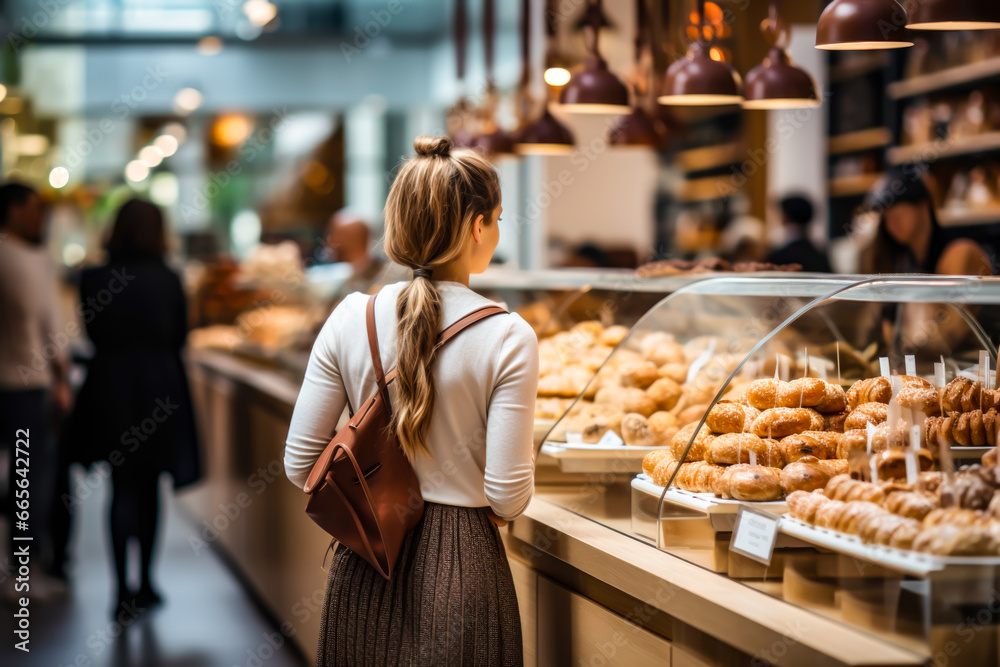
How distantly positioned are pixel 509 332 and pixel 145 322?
323 centimetres

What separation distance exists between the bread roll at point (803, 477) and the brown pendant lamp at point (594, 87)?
1.86m

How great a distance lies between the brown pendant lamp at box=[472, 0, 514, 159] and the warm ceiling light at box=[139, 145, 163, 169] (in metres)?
8.81

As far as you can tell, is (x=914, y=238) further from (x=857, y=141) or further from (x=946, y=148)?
(x=857, y=141)

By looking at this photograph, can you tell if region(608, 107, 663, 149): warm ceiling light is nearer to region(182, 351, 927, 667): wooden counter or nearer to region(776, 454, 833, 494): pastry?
region(182, 351, 927, 667): wooden counter

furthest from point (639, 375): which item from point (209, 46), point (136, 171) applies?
point (136, 171)

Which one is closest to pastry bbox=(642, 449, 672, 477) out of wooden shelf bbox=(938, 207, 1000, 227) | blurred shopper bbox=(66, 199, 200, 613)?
blurred shopper bbox=(66, 199, 200, 613)

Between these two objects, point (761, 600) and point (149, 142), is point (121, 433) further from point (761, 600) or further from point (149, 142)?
point (149, 142)

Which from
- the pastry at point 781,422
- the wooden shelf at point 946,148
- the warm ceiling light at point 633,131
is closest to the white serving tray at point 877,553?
the pastry at point 781,422

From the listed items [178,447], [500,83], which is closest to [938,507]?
[178,447]

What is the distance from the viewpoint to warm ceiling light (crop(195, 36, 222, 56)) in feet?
33.3

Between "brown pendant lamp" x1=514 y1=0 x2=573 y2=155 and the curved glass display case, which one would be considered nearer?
the curved glass display case

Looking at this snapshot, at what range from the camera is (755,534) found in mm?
1714

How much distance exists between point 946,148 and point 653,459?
4.81 meters

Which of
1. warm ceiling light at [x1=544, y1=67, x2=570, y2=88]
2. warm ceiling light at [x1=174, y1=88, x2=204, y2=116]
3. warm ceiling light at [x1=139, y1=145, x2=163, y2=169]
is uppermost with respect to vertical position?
warm ceiling light at [x1=174, y1=88, x2=204, y2=116]
